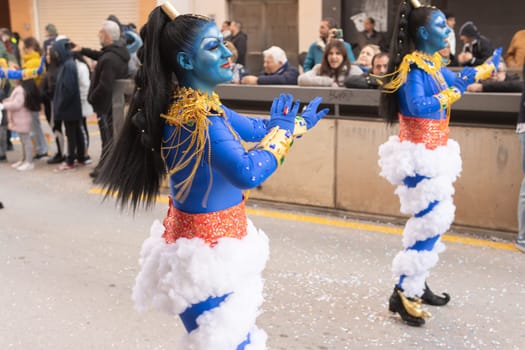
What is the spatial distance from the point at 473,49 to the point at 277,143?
6.02 meters

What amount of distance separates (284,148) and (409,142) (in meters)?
1.57

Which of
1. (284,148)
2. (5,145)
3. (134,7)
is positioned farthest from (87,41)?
(284,148)

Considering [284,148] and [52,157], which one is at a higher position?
[284,148]

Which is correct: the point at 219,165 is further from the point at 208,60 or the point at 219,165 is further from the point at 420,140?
the point at 420,140

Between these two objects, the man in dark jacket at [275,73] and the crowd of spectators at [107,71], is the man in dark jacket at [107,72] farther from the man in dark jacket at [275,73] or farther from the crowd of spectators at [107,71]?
the man in dark jacket at [275,73]

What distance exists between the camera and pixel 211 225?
2.49m

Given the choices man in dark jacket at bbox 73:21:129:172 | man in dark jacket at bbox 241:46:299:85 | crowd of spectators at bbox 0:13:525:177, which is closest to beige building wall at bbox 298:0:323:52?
crowd of spectators at bbox 0:13:525:177

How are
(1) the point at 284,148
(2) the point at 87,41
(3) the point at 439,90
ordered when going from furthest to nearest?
(2) the point at 87,41, (3) the point at 439,90, (1) the point at 284,148

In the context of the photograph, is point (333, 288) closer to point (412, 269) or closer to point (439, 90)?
point (412, 269)

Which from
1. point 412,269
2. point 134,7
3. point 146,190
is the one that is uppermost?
point 134,7

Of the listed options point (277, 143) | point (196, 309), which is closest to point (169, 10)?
point (277, 143)

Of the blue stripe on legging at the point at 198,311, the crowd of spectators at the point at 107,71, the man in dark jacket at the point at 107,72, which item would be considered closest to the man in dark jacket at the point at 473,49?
the crowd of spectators at the point at 107,71

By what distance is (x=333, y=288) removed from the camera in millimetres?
4461

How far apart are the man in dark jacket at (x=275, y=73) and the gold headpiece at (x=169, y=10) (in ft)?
13.4
